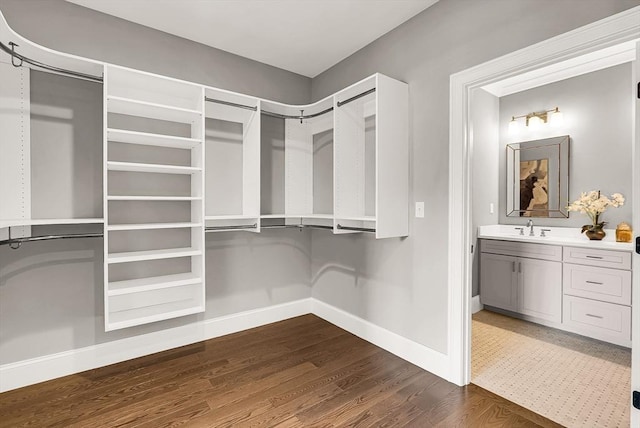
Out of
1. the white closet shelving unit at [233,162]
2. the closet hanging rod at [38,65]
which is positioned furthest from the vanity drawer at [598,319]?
the closet hanging rod at [38,65]

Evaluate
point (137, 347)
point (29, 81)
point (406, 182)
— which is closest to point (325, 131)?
point (406, 182)

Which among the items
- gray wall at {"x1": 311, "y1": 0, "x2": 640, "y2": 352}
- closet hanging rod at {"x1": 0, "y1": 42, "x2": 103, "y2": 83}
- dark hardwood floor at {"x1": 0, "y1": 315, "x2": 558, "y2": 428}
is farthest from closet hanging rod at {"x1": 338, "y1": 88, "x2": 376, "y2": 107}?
dark hardwood floor at {"x1": 0, "y1": 315, "x2": 558, "y2": 428}

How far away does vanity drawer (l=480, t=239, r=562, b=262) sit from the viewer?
10.5 feet

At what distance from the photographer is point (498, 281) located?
12.1ft

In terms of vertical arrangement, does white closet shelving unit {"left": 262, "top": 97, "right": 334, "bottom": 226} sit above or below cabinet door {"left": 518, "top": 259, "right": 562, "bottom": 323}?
above

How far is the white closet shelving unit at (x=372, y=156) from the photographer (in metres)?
2.43

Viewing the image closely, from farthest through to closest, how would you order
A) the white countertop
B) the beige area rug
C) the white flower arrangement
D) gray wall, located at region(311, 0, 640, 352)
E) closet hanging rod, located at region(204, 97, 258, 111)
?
the white flower arrangement → the white countertop → closet hanging rod, located at region(204, 97, 258, 111) → the beige area rug → gray wall, located at region(311, 0, 640, 352)

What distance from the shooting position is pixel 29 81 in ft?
7.18

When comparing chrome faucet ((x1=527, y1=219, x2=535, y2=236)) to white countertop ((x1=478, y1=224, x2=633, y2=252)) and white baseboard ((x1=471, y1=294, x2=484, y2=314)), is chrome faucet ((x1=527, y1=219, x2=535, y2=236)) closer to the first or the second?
white countertop ((x1=478, y1=224, x2=633, y2=252))

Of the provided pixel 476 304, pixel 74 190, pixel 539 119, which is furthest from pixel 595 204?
pixel 74 190

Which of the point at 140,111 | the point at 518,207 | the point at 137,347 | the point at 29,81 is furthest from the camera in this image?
the point at 518,207

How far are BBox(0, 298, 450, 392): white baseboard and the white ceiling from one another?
8.38ft

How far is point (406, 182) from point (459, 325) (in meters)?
1.11

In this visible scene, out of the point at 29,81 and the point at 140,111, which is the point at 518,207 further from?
the point at 29,81
